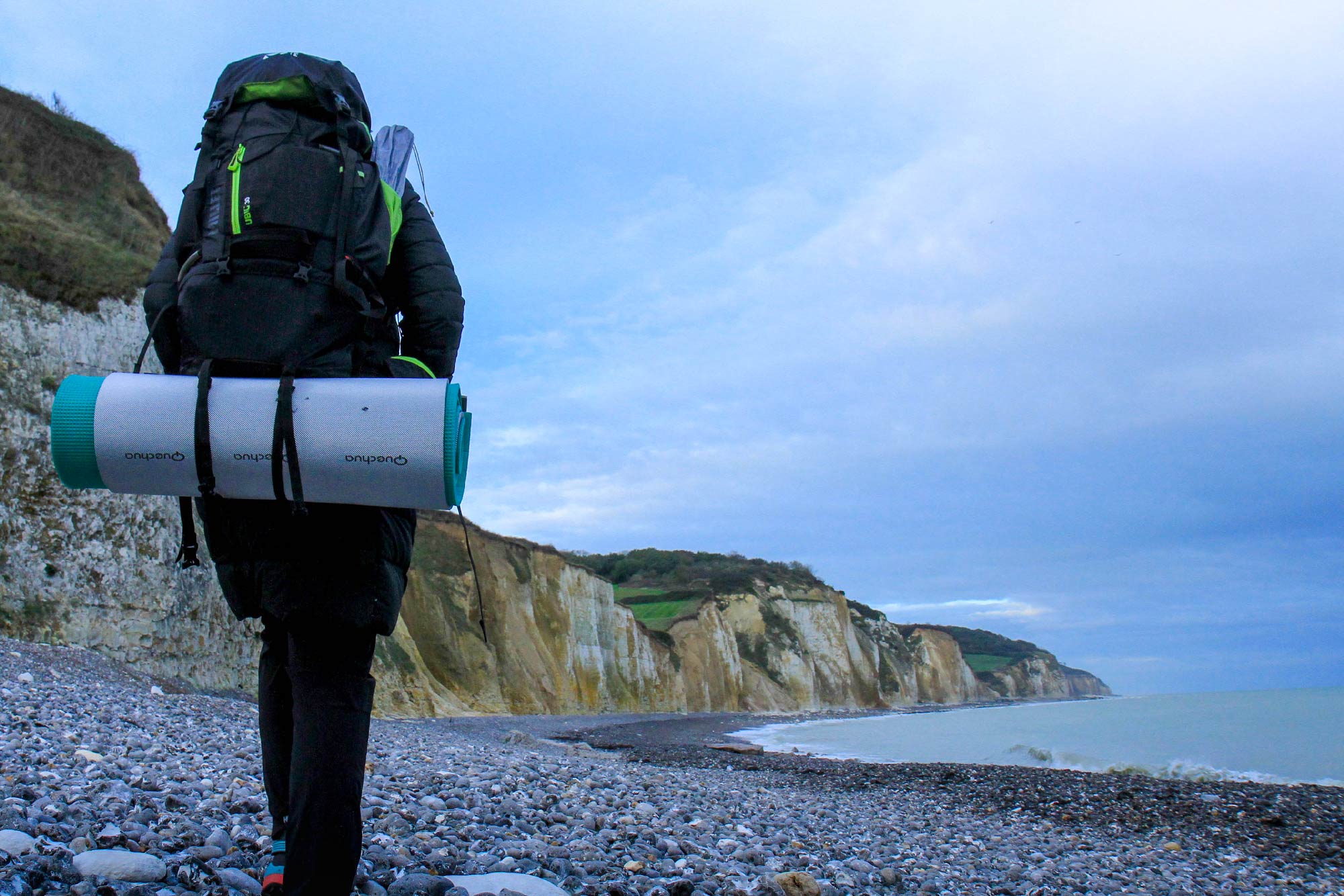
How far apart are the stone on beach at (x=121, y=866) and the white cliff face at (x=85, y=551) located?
36.2 feet

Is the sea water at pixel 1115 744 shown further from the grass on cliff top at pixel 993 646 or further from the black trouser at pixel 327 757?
the grass on cliff top at pixel 993 646

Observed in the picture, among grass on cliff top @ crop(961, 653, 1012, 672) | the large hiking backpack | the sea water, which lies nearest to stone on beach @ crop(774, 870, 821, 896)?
the large hiking backpack

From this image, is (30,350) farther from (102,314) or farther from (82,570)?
(82,570)

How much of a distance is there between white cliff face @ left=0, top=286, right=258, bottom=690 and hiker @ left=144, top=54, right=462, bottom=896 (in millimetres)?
11494

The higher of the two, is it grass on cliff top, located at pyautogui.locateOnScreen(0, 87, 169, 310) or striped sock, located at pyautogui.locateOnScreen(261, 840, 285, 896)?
grass on cliff top, located at pyautogui.locateOnScreen(0, 87, 169, 310)

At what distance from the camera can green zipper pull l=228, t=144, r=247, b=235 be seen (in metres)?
1.80

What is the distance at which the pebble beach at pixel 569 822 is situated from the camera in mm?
2418

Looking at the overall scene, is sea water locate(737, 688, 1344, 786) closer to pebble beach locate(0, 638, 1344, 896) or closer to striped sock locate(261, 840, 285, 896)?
pebble beach locate(0, 638, 1344, 896)

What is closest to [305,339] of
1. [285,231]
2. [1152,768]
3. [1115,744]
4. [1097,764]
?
[285,231]

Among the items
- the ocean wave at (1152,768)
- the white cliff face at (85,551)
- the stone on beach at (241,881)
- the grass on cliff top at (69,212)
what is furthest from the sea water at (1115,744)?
the grass on cliff top at (69,212)

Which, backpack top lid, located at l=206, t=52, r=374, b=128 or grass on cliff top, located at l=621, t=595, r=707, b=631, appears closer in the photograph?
backpack top lid, located at l=206, t=52, r=374, b=128

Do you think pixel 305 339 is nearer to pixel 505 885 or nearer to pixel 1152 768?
pixel 505 885

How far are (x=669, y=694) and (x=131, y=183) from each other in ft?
110

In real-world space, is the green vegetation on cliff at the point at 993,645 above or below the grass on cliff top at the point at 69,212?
below
